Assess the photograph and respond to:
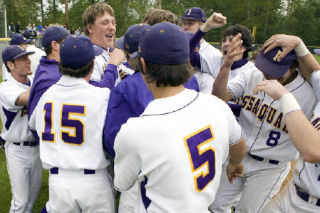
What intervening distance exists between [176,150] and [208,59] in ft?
7.97

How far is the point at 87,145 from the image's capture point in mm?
2629

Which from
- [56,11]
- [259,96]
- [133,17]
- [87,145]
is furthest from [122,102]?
[56,11]

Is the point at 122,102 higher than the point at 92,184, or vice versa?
the point at 122,102

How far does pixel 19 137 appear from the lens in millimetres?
3523

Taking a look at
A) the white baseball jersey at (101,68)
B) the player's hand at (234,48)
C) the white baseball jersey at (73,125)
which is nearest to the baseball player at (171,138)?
the white baseball jersey at (73,125)

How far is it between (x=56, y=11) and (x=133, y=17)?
13.9 meters

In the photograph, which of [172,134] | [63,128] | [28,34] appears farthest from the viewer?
[28,34]

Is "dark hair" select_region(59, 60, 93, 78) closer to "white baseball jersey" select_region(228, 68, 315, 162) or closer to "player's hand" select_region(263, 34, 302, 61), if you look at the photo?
"white baseball jersey" select_region(228, 68, 315, 162)

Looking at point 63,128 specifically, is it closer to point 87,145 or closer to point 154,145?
point 87,145

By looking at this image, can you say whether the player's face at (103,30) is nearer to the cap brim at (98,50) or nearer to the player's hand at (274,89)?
the cap brim at (98,50)

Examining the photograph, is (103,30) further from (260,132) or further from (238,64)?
(260,132)

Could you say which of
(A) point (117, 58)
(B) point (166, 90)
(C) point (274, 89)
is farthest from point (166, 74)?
(A) point (117, 58)

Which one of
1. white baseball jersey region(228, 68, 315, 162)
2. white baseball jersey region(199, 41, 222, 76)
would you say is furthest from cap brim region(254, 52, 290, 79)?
white baseball jersey region(199, 41, 222, 76)

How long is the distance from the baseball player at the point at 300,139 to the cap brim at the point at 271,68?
157 millimetres
